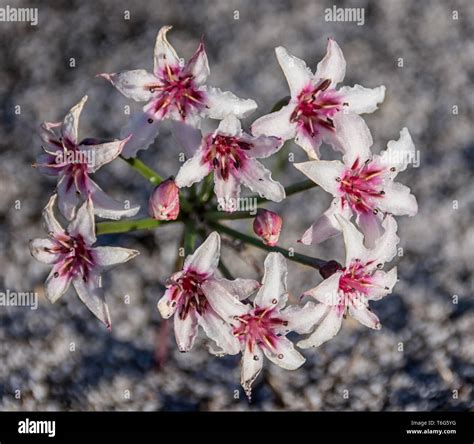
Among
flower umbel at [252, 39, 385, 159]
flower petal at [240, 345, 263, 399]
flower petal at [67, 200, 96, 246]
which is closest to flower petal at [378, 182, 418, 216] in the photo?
flower umbel at [252, 39, 385, 159]

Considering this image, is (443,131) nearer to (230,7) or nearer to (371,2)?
(371,2)

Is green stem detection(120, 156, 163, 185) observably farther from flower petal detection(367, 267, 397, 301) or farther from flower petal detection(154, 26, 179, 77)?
flower petal detection(367, 267, 397, 301)

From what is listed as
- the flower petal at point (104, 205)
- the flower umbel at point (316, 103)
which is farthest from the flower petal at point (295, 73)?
the flower petal at point (104, 205)

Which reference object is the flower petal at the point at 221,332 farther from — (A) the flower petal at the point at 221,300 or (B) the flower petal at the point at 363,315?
(B) the flower petal at the point at 363,315

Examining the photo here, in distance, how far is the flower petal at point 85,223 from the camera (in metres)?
1.95

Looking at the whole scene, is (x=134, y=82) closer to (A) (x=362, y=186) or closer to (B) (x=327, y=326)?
(A) (x=362, y=186)

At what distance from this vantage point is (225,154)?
197 cm

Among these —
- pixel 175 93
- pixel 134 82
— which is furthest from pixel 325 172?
pixel 134 82

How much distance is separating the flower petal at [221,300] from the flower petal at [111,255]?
8.6 inches

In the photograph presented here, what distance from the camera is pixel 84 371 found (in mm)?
3111

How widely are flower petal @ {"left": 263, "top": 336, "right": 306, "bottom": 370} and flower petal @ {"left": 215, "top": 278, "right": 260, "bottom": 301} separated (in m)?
0.22

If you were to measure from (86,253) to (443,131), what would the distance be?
1817mm

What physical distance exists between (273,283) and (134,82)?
0.64m

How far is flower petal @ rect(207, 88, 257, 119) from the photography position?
195 centimetres
